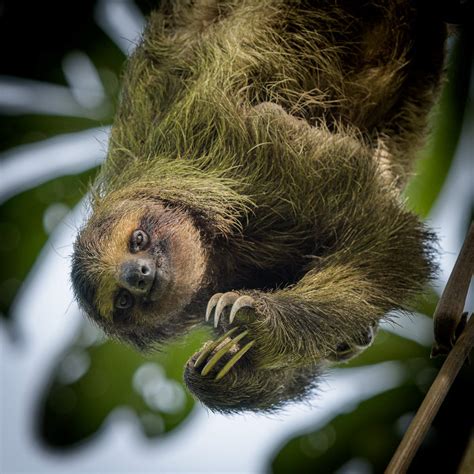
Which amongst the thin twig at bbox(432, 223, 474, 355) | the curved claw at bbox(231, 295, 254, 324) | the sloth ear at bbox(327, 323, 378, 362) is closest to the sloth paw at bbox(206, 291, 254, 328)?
the curved claw at bbox(231, 295, 254, 324)

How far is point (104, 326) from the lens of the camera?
2.85 meters

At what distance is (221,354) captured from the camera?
7.89 feet

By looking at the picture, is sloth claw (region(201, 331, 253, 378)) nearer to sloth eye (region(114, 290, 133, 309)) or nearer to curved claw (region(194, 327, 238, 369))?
curved claw (region(194, 327, 238, 369))

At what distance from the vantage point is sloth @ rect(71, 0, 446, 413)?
2658 millimetres

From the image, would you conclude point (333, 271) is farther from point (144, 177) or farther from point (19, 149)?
point (19, 149)

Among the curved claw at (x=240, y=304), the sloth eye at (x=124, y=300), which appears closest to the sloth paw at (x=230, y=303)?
the curved claw at (x=240, y=304)

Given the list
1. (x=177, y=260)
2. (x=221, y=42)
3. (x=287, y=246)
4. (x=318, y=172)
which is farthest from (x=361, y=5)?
(x=177, y=260)

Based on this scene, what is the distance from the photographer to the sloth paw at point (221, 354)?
2398 millimetres

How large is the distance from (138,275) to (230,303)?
1.20ft

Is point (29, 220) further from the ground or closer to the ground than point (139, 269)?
closer to the ground

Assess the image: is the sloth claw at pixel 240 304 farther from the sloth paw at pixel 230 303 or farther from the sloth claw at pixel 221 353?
the sloth claw at pixel 221 353

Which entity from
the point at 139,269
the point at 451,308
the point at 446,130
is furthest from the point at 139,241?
the point at 446,130

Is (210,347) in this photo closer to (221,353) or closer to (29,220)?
(221,353)

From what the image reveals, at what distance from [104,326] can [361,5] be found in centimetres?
185
